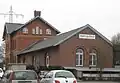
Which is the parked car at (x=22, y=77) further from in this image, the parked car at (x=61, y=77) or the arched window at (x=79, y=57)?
the arched window at (x=79, y=57)

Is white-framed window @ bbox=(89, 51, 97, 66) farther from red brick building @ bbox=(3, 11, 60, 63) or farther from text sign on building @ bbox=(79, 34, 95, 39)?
red brick building @ bbox=(3, 11, 60, 63)

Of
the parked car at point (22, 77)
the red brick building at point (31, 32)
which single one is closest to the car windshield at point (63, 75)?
the parked car at point (22, 77)

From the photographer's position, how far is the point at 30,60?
60875 mm

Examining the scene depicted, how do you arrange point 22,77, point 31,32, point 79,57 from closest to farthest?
1. point 22,77
2. point 79,57
3. point 31,32

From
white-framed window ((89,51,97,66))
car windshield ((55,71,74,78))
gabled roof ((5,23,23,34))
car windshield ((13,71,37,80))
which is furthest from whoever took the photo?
gabled roof ((5,23,23,34))

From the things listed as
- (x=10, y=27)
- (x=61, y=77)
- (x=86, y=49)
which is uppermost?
(x=10, y=27)

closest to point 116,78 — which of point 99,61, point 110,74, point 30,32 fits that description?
point 110,74

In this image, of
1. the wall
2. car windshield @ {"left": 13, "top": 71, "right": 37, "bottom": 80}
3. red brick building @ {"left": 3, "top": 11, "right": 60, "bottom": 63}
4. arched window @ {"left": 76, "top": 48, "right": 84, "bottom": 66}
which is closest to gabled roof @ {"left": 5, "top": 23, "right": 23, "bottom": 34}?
red brick building @ {"left": 3, "top": 11, "right": 60, "bottom": 63}

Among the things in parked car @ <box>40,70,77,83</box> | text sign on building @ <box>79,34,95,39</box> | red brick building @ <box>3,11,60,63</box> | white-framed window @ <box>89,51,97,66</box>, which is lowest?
parked car @ <box>40,70,77,83</box>

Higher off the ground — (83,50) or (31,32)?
(31,32)

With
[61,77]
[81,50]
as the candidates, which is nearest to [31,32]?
[81,50]

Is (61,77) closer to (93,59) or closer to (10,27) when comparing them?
(93,59)

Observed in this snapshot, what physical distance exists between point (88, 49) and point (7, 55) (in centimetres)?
3798

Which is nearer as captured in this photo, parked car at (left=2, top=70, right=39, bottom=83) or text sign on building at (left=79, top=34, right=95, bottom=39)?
parked car at (left=2, top=70, right=39, bottom=83)
